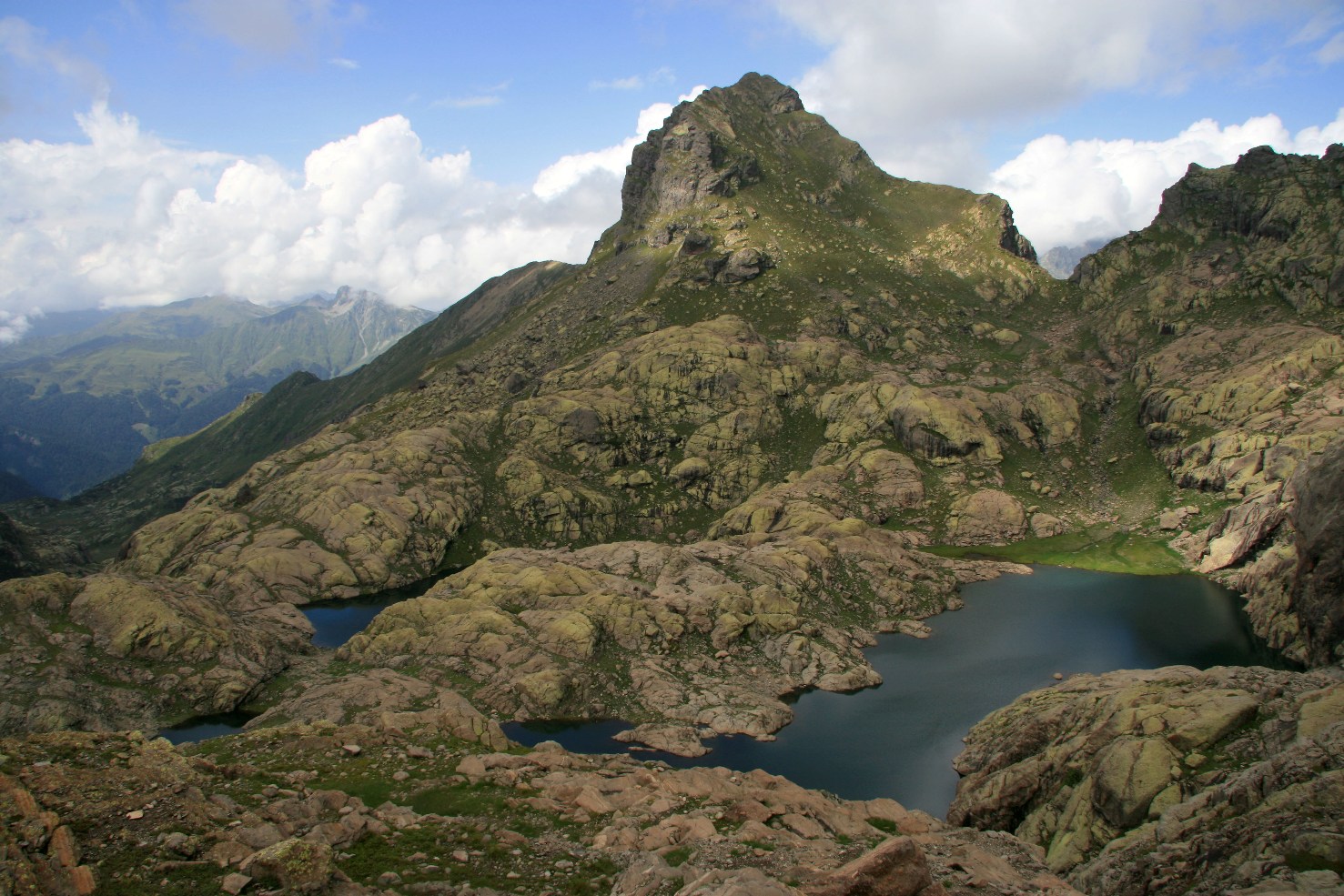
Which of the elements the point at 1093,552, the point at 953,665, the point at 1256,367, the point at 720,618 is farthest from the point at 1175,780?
the point at 1256,367

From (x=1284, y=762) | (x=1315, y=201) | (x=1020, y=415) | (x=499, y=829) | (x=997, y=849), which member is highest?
(x=1315, y=201)

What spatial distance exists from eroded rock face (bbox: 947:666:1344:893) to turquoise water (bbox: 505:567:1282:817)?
34.8 feet

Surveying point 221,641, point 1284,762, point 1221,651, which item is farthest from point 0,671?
point 1221,651

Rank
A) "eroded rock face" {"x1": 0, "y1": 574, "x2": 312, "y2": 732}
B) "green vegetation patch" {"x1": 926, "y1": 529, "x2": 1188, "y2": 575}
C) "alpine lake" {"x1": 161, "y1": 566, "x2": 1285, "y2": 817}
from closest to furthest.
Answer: "alpine lake" {"x1": 161, "y1": 566, "x2": 1285, "y2": 817} < "eroded rock face" {"x1": 0, "y1": 574, "x2": 312, "y2": 732} < "green vegetation patch" {"x1": 926, "y1": 529, "x2": 1188, "y2": 575}

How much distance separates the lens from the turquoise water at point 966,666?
2603 inches

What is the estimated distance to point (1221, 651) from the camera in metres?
86.9

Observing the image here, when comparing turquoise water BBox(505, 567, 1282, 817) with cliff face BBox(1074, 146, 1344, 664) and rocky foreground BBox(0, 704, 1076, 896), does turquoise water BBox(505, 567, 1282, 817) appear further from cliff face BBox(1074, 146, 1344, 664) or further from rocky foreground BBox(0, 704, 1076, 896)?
rocky foreground BBox(0, 704, 1076, 896)

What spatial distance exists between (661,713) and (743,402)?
117497mm

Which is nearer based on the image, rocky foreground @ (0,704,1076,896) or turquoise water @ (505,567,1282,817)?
rocky foreground @ (0,704,1076,896)

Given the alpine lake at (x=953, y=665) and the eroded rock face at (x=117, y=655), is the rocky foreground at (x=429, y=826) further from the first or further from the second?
the eroded rock face at (x=117, y=655)

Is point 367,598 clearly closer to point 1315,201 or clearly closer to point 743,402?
point 743,402

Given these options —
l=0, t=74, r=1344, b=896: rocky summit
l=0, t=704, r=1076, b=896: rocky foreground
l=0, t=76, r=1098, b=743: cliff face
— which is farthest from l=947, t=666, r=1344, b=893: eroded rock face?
l=0, t=76, r=1098, b=743: cliff face

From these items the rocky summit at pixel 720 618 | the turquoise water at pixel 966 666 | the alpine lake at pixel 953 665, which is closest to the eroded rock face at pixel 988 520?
the rocky summit at pixel 720 618

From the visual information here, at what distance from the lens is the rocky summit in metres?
29.5
